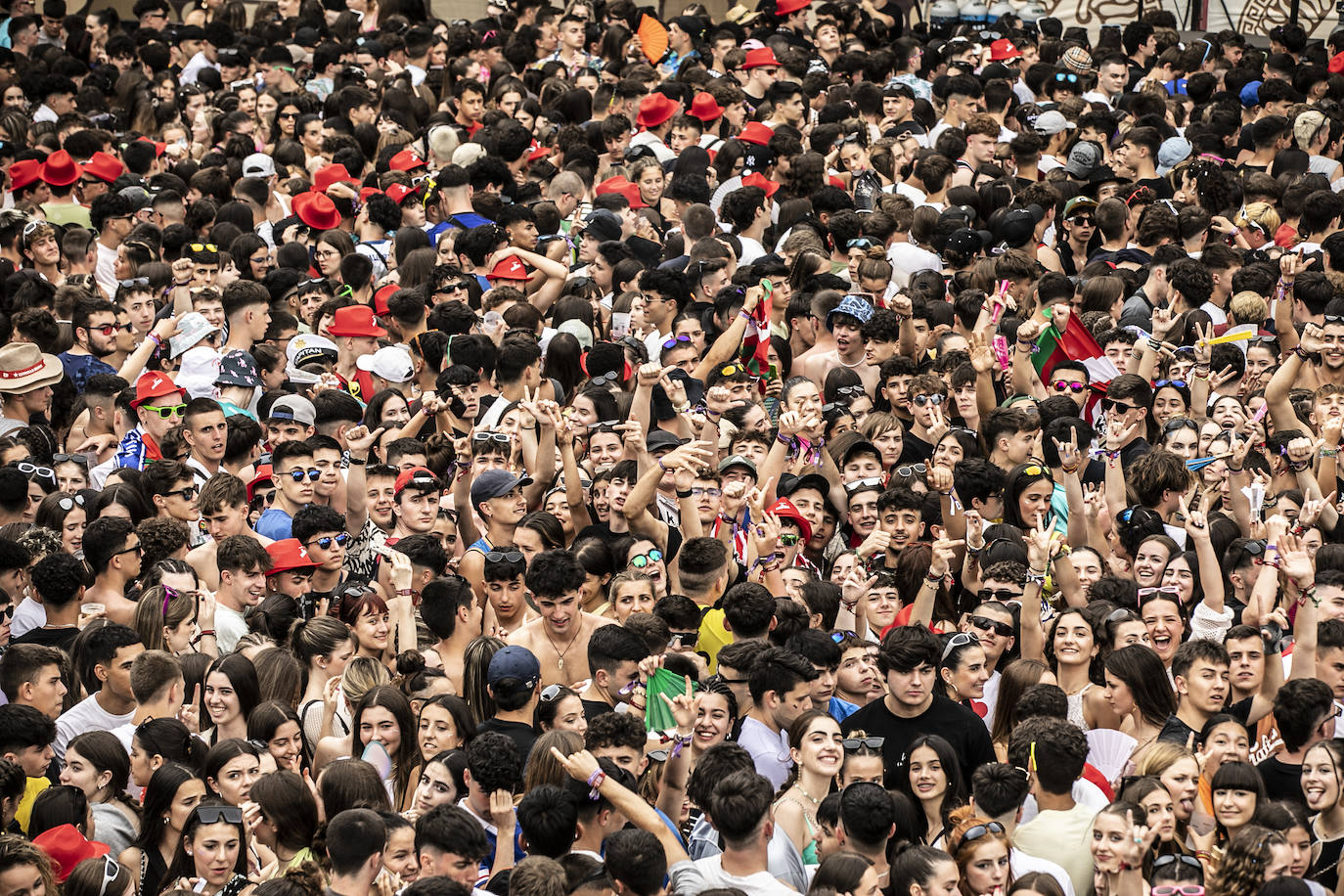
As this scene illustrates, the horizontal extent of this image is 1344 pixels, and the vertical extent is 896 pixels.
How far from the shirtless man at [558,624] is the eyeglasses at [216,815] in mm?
1834

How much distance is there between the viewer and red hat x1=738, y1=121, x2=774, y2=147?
13.5 meters

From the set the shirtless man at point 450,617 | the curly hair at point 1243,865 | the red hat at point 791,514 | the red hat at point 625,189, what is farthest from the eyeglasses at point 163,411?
the curly hair at point 1243,865

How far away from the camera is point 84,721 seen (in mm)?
7121

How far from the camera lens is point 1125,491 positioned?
9.23m

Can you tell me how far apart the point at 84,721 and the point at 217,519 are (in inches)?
61.5

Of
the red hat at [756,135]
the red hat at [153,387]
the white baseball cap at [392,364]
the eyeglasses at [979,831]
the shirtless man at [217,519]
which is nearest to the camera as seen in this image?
the eyeglasses at [979,831]

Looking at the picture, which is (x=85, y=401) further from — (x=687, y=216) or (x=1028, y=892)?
(x=1028, y=892)

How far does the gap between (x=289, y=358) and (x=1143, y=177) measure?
268 inches

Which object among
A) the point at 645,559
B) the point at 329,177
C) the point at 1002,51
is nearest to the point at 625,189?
the point at 329,177

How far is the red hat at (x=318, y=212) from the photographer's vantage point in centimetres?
1244

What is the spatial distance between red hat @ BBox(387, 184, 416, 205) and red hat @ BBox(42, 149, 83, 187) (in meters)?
2.50

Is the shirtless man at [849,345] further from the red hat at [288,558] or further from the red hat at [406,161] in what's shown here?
the red hat at [406,161]

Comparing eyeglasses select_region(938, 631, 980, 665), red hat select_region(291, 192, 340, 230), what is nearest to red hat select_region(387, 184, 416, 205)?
red hat select_region(291, 192, 340, 230)

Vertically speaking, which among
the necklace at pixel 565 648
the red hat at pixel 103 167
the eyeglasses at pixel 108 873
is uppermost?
the eyeglasses at pixel 108 873
